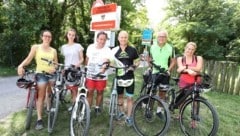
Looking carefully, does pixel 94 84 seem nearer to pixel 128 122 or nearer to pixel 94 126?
pixel 94 126

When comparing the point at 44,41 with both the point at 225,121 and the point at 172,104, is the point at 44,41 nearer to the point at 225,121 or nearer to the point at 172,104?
the point at 172,104

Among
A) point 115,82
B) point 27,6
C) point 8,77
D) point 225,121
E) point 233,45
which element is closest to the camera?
point 115,82

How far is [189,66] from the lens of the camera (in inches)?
232

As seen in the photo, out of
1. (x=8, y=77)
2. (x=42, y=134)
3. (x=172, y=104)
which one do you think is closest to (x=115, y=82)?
(x=172, y=104)

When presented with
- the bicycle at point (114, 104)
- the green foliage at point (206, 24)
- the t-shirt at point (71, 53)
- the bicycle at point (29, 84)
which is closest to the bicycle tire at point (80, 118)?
the bicycle at point (114, 104)

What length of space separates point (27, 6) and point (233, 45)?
19.7 meters

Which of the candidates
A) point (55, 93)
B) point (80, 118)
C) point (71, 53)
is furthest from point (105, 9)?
point (80, 118)

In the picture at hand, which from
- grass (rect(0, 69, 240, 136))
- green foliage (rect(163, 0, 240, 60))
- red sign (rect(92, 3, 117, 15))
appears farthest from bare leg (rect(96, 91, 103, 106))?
green foliage (rect(163, 0, 240, 60))

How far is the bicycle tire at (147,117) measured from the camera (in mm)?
5809

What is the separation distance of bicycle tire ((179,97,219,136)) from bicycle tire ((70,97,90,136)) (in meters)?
1.66

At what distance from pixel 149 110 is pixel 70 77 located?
1634mm

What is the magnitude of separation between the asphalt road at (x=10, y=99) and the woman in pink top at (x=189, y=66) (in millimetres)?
3945

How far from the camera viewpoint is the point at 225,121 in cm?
727

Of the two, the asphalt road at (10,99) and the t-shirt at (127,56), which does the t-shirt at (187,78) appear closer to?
the t-shirt at (127,56)
